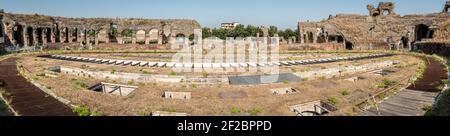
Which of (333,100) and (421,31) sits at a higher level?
(421,31)

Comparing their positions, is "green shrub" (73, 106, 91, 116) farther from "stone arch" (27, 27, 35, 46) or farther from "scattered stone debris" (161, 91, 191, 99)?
"stone arch" (27, 27, 35, 46)

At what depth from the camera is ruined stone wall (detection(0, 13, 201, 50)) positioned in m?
38.1

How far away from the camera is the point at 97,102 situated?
11.2 m

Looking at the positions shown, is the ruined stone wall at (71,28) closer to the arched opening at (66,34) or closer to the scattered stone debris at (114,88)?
the arched opening at (66,34)

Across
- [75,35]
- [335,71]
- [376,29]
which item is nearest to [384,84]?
[335,71]

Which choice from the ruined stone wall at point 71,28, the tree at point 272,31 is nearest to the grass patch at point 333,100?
the ruined stone wall at point 71,28

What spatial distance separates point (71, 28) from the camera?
44250mm

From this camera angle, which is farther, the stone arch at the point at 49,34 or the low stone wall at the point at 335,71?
the stone arch at the point at 49,34

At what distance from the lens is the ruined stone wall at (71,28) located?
38.1 m

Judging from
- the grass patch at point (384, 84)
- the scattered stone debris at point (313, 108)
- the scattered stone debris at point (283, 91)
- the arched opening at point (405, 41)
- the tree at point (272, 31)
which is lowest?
the scattered stone debris at point (313, 108)

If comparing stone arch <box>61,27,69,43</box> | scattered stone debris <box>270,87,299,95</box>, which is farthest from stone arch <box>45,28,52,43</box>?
scattered stone debris <box>270,87,299,95</box>

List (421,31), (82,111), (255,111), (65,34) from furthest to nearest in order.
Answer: (421,31)
(65,34)
(255,111)
(82,111)

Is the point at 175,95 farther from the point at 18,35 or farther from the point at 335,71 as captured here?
the point at 18,35
